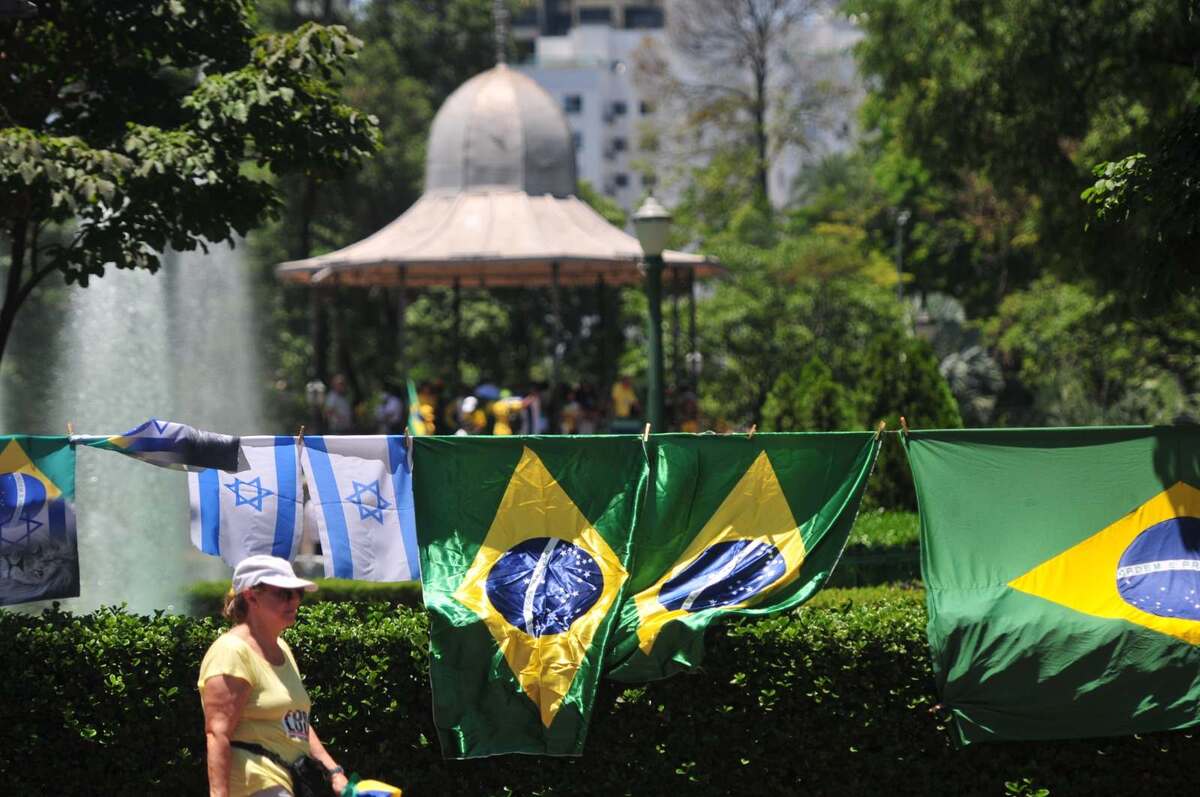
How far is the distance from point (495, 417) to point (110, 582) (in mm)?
9084

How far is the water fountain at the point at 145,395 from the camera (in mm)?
14172

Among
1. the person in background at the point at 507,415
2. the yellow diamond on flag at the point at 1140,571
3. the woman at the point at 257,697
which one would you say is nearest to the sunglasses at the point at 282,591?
the woman at the point at 257,697

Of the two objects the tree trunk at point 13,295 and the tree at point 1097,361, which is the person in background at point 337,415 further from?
the tree trunk at point 13,295

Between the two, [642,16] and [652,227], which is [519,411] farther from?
[642,16]

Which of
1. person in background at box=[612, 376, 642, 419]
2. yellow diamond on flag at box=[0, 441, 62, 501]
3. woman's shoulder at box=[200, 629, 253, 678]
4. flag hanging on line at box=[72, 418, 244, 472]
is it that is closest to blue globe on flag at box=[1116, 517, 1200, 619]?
woman's shoulder at box=[200, 629, 253, 678]

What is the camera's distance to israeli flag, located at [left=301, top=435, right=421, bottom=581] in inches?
297


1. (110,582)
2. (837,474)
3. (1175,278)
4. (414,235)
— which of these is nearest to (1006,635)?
(837,474)

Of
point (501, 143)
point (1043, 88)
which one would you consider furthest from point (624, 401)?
point (1043, 88)

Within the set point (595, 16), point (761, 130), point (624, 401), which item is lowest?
point (624, 401)

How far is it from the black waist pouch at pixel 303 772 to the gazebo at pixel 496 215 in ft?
52.5

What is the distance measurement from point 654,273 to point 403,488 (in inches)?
250

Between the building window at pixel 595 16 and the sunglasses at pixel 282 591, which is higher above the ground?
the building window at pixel 595 16

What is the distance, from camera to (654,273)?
1352 centimetres

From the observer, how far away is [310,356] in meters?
38.8
